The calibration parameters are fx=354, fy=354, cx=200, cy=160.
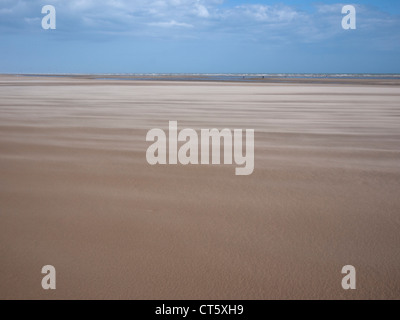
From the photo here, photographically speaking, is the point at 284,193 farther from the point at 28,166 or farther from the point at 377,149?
the point at 28,166

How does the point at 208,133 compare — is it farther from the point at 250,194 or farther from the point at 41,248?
the point at 41,248

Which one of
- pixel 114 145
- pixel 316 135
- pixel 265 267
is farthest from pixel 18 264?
pixel 316 135

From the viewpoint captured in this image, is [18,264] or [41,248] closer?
[18,264]

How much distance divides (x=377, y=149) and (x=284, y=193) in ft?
8.42

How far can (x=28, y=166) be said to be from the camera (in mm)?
4527

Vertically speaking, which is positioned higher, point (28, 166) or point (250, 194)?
point (28, 166)

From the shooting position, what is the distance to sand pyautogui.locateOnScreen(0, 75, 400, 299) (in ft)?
7.30

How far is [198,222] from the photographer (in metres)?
3.03

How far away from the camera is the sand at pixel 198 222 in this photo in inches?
87.7

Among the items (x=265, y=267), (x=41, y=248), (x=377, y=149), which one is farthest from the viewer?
(x=377, y=149)

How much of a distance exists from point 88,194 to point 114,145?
2.16 meters
